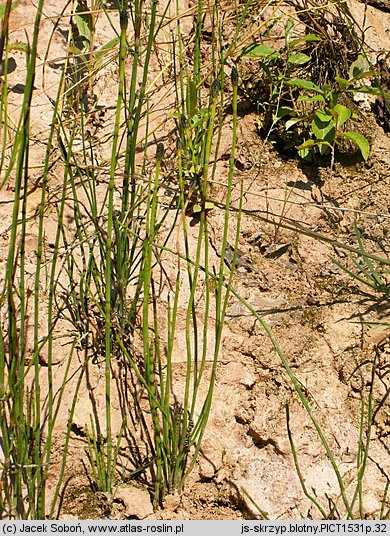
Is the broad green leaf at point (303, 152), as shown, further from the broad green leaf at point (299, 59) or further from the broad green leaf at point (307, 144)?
the broad green leaf at point (299, 59)

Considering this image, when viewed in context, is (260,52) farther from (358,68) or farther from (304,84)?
(358,68)

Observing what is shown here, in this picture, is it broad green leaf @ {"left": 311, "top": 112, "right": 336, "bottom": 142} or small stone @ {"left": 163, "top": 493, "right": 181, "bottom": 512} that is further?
broad green leaf @ {"left": 311, "top": 112, "right": 336, "bottom": 142}

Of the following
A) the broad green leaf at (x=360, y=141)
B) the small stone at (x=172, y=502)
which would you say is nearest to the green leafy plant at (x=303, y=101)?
the broad green leaf at (x=360, y=141)

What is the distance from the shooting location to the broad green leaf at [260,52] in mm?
2068

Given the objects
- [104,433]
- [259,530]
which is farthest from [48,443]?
[259,530]

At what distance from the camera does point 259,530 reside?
1377 millimetres

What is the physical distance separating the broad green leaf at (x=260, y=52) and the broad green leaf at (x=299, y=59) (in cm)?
5

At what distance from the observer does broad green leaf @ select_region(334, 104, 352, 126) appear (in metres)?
1.97

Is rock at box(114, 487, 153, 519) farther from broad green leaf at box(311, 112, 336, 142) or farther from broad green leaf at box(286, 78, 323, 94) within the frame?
broad green leaf at box(286, 78, 323, 94)

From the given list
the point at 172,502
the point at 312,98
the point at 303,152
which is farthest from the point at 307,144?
the point at 172,502

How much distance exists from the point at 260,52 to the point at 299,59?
0.39 feet

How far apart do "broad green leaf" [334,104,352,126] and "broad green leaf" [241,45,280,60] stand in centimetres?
25

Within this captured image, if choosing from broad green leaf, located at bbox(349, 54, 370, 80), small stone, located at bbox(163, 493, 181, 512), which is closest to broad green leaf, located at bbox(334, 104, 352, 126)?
broad green leaf, located at bbox(349, 54, 370, 80)

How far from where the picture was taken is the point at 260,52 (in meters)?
2.08
